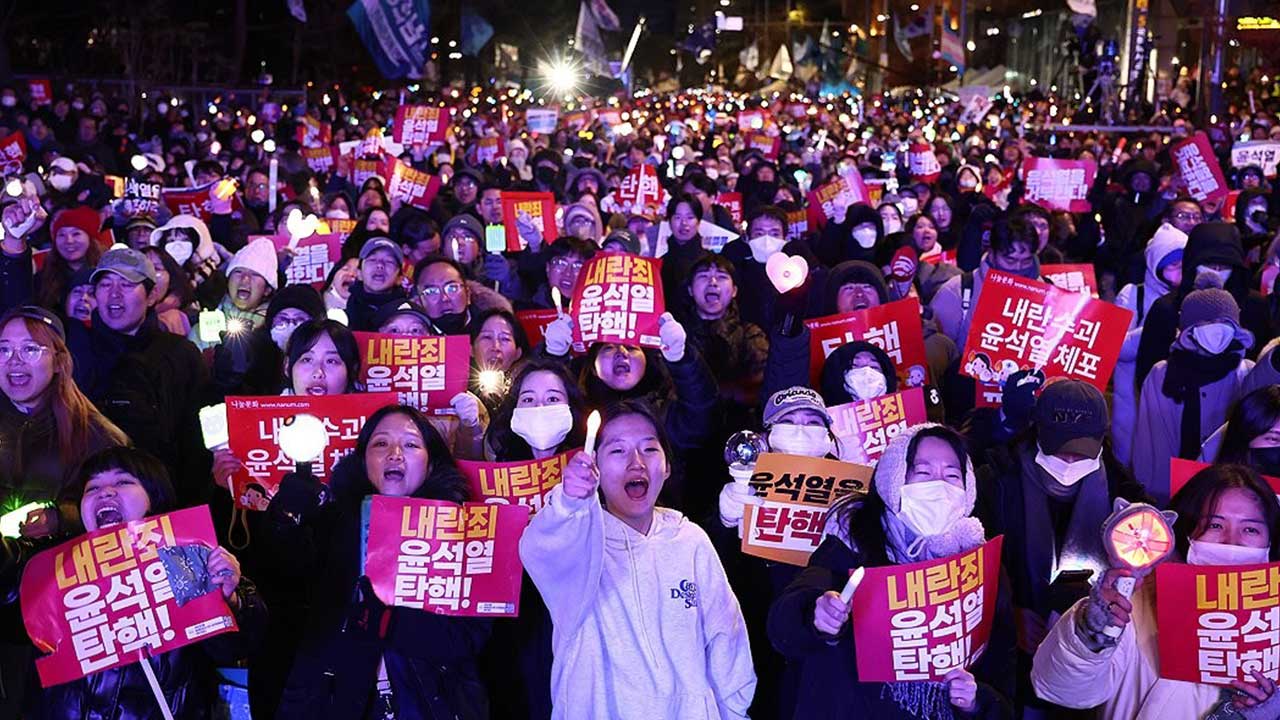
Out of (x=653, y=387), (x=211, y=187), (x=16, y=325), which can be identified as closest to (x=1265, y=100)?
(x=211, y=187)

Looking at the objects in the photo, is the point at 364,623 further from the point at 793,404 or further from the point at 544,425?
the point at 793,404

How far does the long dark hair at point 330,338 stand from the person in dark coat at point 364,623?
51.1 inches

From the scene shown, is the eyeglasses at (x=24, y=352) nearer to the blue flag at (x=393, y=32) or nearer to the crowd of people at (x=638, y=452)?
the crowd of people at (x=638, y=452)

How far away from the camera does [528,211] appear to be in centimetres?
1105

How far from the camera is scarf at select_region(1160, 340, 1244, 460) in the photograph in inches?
251

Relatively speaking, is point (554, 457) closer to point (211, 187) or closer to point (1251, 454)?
point (1251, 454)

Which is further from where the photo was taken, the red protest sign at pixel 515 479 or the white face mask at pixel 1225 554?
the red protest sign at pixel 515 479

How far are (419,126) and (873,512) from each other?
47.1 ft

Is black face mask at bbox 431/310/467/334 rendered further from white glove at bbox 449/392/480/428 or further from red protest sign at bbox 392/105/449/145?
red protest sign at bbox 392/105/449/145

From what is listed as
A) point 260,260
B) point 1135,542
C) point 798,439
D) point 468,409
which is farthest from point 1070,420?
point 260,260

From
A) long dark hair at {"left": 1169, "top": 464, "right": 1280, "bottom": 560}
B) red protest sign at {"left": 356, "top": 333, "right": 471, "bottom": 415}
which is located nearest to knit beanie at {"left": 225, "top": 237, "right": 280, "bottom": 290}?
red protest sign at {"left": 356, "top": 333, "right": 471, "bottom": 415}

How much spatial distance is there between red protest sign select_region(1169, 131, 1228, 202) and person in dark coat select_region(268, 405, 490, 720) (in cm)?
1027

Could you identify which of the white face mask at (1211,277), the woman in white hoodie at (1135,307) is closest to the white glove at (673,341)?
the woman in white hoodie at (1135,307)

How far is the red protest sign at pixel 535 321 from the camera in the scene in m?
7.85
